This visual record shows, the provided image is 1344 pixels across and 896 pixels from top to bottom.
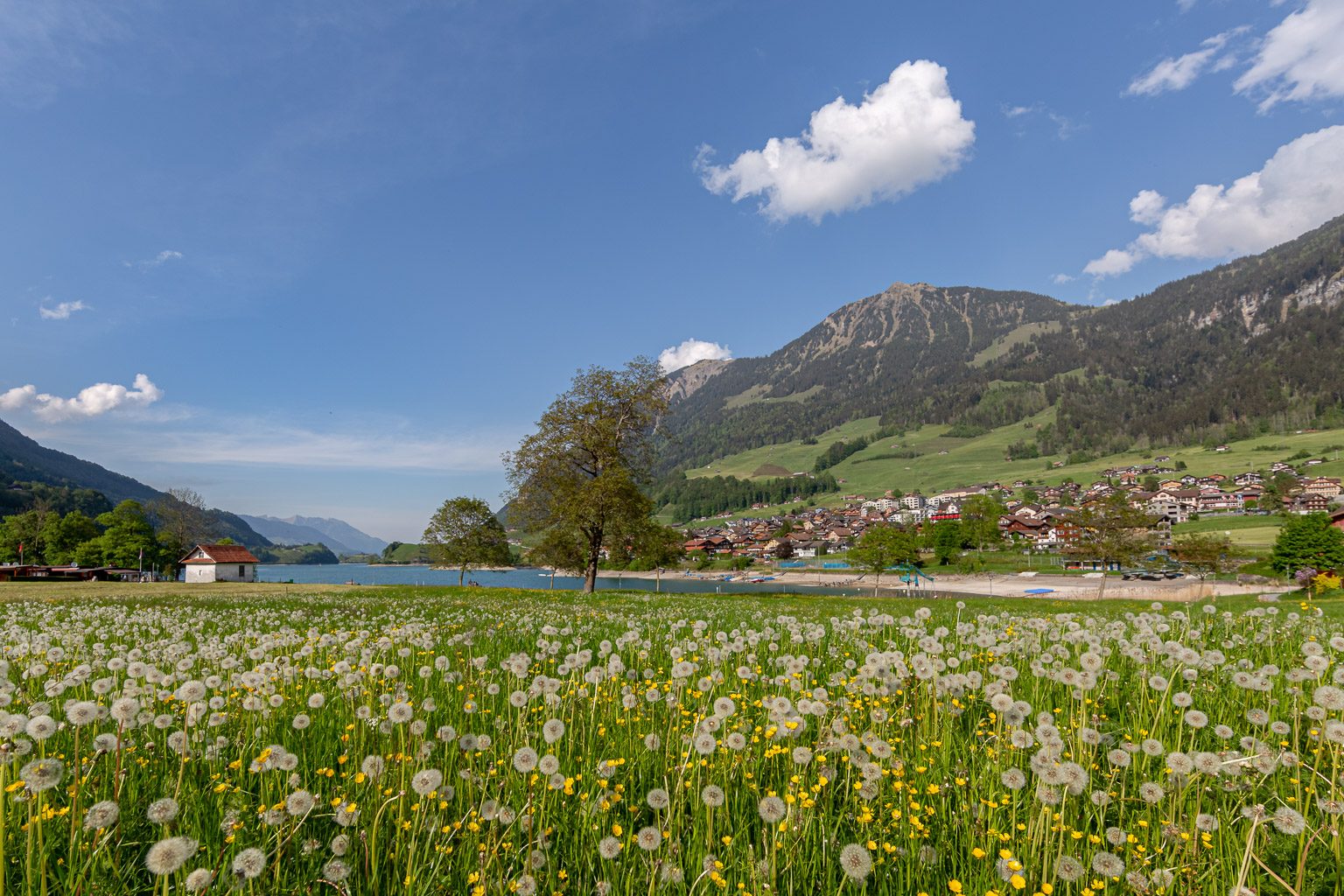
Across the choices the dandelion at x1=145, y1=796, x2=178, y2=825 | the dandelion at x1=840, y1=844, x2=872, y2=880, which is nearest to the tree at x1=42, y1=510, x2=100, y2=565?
the dandelion at x1=145, y1=796, x2=178, y2=825

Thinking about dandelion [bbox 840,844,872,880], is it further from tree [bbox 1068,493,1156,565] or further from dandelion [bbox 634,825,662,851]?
tree [bbox 1068,493,1156,565]

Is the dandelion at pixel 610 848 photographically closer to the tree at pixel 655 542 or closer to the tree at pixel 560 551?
the tree at pixel 560 551

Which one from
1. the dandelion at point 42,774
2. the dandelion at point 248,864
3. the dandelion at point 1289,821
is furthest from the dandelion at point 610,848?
the dandelion at point 1289,821

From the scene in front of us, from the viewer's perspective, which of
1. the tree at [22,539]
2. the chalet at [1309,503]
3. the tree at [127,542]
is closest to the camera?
the tree at [127,542]

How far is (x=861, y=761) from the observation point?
3508 mm

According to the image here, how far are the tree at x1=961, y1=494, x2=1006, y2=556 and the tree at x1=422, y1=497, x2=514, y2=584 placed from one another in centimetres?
11756

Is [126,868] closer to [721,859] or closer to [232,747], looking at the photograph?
[232,747]

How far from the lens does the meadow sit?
2672 mm

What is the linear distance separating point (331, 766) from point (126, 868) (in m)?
1.26

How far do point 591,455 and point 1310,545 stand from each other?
63643 mm

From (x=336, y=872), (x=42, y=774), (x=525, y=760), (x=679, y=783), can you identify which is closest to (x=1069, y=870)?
(x=679, y=783)

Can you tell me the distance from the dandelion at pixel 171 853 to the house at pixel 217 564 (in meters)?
90.1

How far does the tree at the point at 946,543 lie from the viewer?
14162 cm

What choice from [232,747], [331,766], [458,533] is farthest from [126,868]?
[458,533]
